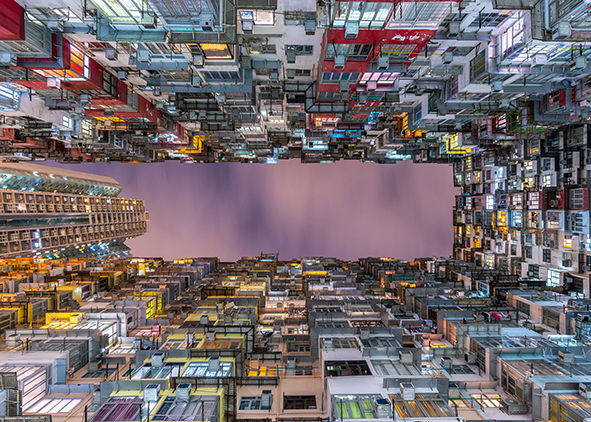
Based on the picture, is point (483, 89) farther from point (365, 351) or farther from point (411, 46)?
point (365, 351)

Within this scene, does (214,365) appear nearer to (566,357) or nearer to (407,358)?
(407,358)

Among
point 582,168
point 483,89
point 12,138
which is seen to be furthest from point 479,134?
point 12,138

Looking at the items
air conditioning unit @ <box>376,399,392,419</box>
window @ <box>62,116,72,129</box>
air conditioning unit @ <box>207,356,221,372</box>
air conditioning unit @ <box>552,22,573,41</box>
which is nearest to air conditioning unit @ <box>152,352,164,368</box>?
air conditioning unit @ <box>207,356,221,372</box>

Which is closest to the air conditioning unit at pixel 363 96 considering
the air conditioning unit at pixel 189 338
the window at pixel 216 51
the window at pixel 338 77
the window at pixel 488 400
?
the window at pixel 338 77

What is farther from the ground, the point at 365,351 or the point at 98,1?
the point at 98,1

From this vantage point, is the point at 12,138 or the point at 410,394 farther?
the point at 12,138

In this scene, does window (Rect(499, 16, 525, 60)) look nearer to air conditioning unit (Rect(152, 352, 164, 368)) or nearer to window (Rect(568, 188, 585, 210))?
air conditioning unit (Rect(152, 352, 164, 368))
